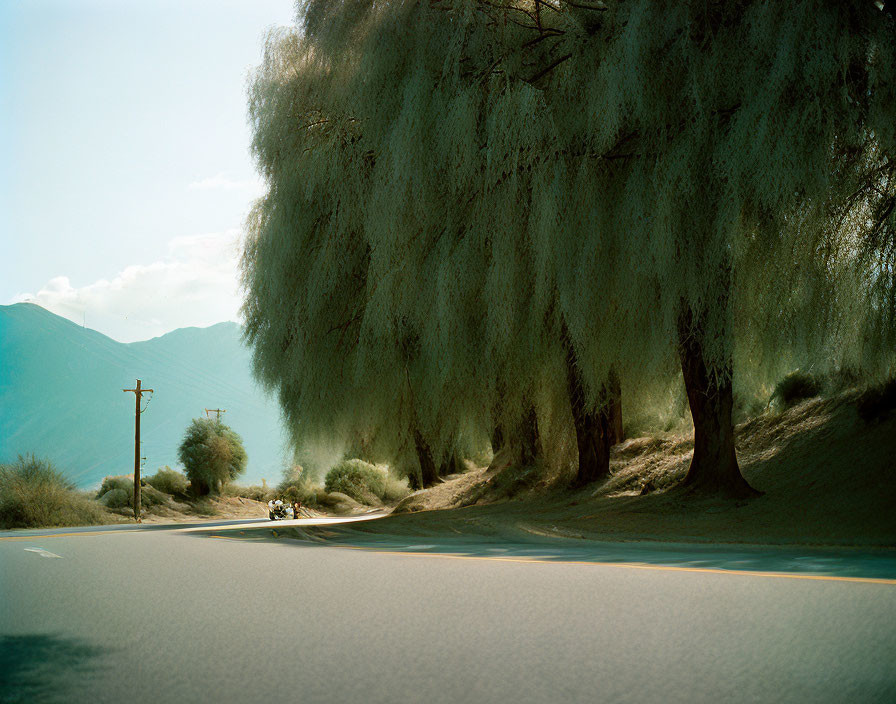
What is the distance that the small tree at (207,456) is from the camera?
51.2 metres

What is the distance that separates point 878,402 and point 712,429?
4.02m

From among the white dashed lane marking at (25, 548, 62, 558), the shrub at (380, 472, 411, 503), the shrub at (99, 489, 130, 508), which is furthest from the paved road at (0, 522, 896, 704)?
the shrub at (380, 472, 411, 503)

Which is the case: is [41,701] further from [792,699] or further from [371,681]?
[792,699]

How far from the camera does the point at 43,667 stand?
5.05 meters

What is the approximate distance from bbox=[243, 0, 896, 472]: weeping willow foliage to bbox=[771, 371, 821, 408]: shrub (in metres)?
6.22

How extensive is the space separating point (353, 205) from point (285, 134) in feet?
7.73

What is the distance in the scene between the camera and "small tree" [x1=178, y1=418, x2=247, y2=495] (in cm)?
5116

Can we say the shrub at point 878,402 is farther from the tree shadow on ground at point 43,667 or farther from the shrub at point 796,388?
the tree shadow on ground at point 43,667

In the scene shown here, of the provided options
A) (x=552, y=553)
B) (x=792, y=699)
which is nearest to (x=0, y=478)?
(x=552, y=553)

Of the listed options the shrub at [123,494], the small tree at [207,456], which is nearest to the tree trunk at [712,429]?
the shrub at [123,494]

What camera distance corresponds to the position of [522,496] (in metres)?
21.8

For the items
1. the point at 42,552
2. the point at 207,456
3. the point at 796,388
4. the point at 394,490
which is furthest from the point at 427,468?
the point at 207,456

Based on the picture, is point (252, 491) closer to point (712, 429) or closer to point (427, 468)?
point (427, 468)

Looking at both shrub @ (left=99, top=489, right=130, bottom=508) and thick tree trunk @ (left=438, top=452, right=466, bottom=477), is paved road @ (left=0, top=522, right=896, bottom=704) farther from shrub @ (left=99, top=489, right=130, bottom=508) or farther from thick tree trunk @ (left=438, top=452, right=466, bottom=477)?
shrub @ (left=99, top=489, right=130, bottom=508)
